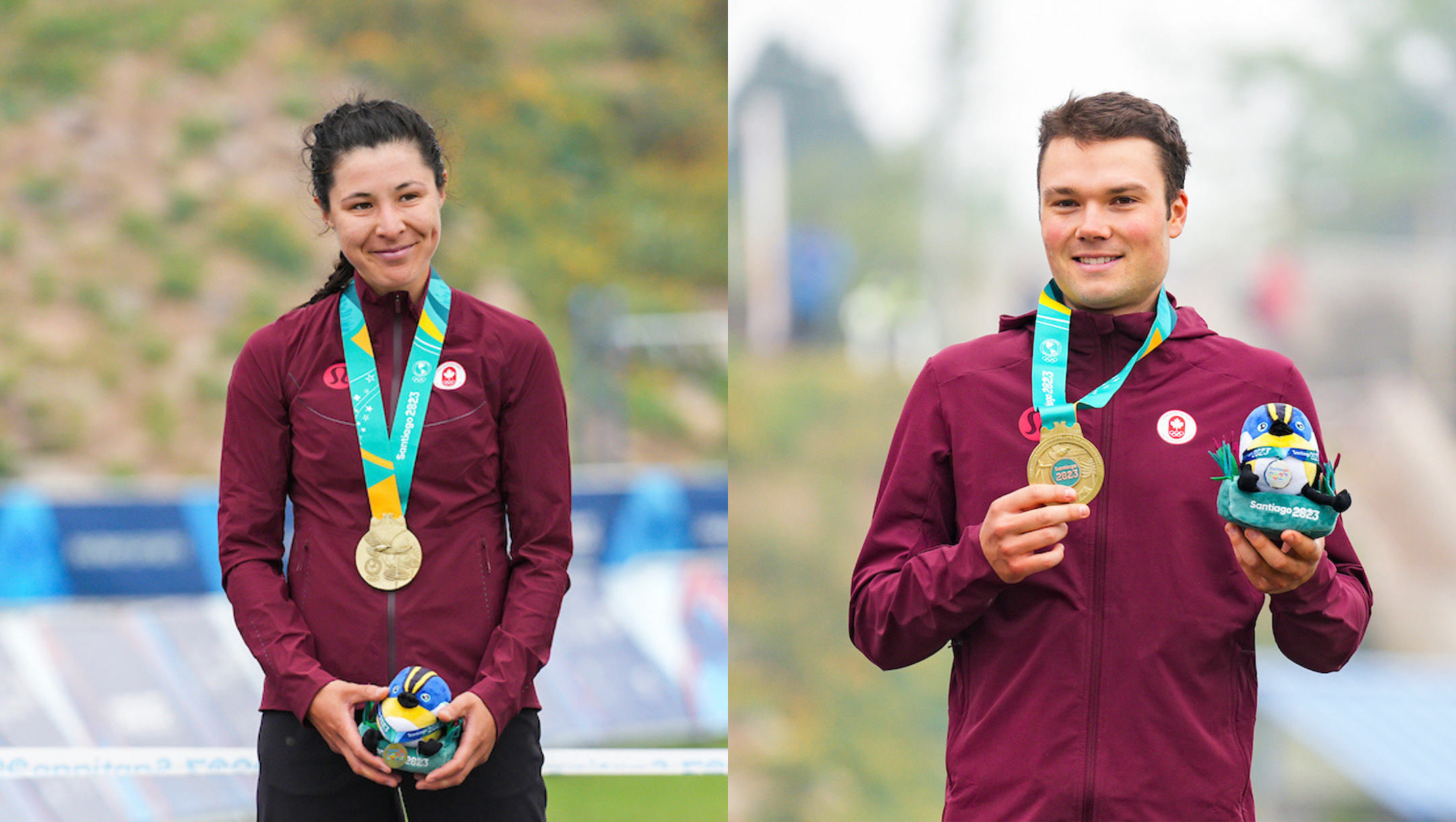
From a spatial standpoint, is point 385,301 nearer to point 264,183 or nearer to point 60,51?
point 264,183

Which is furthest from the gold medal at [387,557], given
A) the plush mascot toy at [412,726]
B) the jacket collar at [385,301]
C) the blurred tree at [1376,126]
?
the blurred tree at [1376,126]

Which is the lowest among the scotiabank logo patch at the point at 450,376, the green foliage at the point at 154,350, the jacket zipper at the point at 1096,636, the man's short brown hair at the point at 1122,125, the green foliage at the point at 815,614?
the green foliage at the point at 815,614

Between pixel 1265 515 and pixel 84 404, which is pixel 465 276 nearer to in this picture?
pixel 84 404

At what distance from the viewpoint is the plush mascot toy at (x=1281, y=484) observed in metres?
1.39

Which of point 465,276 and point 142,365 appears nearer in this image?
point 142,365

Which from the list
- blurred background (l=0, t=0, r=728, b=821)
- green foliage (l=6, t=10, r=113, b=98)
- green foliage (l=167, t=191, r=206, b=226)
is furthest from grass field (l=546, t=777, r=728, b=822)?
green foliage (l=6, t=10, r=113, b=98)

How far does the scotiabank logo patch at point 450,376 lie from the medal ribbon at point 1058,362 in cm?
79

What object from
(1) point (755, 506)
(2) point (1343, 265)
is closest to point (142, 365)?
(1) point (755, 506)

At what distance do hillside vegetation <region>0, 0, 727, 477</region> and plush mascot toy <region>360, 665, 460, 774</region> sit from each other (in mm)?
8831

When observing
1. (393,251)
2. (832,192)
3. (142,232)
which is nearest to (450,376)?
(393,251)

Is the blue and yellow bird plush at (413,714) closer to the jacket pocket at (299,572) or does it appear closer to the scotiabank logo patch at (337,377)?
the jacket pocket at (299,572)

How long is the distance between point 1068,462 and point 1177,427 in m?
0.15

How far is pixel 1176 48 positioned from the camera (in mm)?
13633

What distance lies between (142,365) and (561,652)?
6747mm
